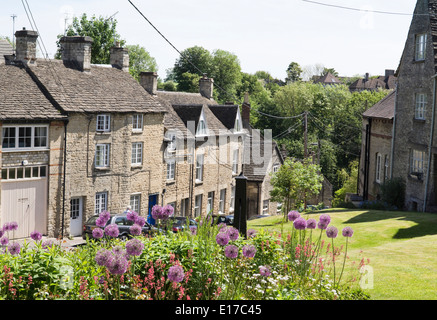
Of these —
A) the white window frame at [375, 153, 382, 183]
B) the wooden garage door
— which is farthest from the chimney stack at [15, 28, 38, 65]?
the white window frame at [375, 153, 382, 183]

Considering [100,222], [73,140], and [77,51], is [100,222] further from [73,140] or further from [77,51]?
[77,51]

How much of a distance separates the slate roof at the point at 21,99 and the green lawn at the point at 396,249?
17347 mm

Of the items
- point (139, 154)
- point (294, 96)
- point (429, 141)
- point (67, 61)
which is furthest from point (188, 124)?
point (294, 96)

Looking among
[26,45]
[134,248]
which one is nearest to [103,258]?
[134,248]

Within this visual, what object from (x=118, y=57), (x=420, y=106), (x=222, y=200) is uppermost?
(x=118, y=57)

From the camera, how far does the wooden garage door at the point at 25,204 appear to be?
30.5 m

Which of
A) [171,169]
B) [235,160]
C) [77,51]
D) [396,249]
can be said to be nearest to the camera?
[396,249]

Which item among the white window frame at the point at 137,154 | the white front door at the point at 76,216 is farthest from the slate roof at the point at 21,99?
the white window frame at the point at 137,154

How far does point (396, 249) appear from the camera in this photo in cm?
1767

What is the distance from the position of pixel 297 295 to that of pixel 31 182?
1004 inches

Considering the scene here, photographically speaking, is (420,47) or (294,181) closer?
(420,47)

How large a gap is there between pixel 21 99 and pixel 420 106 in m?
22.5

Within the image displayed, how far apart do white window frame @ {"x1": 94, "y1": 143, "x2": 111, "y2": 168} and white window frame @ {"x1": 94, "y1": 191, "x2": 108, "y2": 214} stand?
1.86 meters

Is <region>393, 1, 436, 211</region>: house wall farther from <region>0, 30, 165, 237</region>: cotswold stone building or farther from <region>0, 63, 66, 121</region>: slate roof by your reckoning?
<region>0, 63, 66, 121</region>: slate roof
